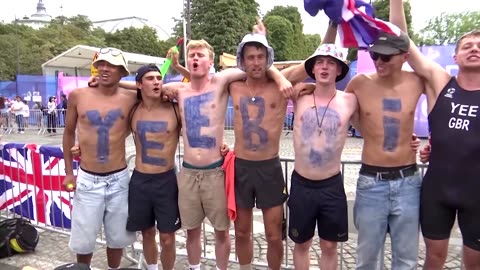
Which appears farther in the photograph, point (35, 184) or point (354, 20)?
point (35, 184)

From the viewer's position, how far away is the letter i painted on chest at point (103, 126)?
366cm

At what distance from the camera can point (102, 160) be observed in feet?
12.1

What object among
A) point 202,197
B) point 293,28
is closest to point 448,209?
point 202,197

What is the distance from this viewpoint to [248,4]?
130 feet

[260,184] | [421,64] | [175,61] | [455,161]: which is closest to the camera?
[455,161]

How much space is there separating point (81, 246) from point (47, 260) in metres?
1.26

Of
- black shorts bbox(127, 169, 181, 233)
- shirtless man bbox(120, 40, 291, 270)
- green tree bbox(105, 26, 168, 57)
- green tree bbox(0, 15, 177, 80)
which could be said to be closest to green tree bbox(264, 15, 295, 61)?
green tree bbox(0, 15, 177, 80)

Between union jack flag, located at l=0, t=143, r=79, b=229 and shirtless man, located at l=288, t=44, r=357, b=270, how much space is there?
9.64 feet

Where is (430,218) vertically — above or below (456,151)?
below

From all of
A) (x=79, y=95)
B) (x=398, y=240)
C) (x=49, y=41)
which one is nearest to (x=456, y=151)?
(x=398, y=240)

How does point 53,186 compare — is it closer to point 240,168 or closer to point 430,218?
point 240,168

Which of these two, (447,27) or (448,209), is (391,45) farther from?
(447,27)

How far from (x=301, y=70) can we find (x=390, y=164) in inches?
39.8

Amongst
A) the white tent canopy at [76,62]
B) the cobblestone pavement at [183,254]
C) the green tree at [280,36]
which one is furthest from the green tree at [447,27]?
the cobblestone pavement at [183,254]
